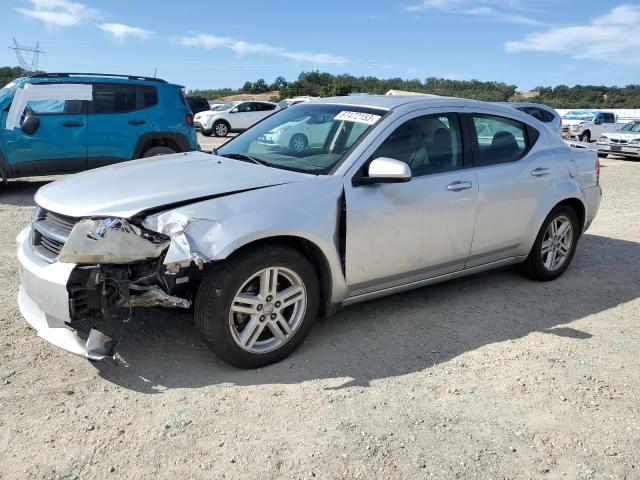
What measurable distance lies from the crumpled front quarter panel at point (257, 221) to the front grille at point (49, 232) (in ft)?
1.81

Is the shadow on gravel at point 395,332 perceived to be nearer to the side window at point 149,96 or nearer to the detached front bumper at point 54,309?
the detached front bumper at point 54,309

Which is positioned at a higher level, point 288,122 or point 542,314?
point 288,122

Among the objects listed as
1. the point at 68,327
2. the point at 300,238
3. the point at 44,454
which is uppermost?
the point at 300,238

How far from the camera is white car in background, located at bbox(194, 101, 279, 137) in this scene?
2489cm

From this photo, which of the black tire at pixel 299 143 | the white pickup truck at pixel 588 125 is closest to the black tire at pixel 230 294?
the black tire at pixel 299 143

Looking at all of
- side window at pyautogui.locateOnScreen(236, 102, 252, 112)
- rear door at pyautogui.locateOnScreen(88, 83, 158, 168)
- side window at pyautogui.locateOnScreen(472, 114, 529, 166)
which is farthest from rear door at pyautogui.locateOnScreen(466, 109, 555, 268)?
side window at pyautogui.locateOnScreen(236, 102, 252, 112)

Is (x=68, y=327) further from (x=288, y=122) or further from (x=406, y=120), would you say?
(x=406, y=120)

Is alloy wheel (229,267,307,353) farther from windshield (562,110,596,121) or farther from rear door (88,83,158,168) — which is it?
windshield (562,110,596,121)

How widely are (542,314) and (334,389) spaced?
2166 mm

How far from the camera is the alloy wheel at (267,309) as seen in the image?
133 inches

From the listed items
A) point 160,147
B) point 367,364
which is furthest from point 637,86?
point 367,364

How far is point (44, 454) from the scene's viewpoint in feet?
8.73

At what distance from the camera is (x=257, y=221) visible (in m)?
3.27

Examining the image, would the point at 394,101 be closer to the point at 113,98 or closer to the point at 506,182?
the point at 506,182
